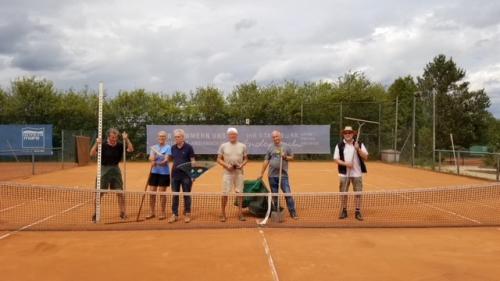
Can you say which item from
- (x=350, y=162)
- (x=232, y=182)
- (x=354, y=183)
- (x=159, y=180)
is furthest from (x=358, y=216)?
(x=159, y=180)

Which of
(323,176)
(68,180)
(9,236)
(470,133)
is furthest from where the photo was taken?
(470,133)

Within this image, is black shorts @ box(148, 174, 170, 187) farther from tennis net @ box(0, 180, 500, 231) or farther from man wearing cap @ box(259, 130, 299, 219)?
man wearing cap @ box(259, 130, 299, 219)

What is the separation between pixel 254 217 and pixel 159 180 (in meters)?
1.91

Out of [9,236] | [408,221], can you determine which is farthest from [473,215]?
[9,236]

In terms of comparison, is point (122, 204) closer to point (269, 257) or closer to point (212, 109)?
point (269, 257)

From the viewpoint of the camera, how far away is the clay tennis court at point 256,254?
5840 mm

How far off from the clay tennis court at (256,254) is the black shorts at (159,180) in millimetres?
1344

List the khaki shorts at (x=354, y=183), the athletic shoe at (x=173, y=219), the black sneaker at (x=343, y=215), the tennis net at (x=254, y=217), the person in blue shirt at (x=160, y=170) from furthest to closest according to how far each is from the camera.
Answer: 1. the khaki shorts at (x=354, y=183)
2. the black sneaker at (x=343, y=215)
3. the person in blue shirt at (x=160, y=170)
4. the athletic shoe at (x=173, y=219)
5. the tennis net at (x=254, y=217)

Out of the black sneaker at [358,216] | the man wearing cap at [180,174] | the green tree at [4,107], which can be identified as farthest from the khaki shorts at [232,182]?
the green tree at [4,107]

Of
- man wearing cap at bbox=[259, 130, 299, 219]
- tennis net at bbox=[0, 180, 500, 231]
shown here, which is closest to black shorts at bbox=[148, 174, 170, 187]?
tennis net at bbox=[0, 180, 500, 231]

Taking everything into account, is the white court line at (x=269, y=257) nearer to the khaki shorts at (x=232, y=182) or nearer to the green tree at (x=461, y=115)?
the khaki shorts at (x=232, y=182)

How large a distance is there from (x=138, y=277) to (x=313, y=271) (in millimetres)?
2018

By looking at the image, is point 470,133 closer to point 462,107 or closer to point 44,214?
point 462,107

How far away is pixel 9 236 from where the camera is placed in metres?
7.87
